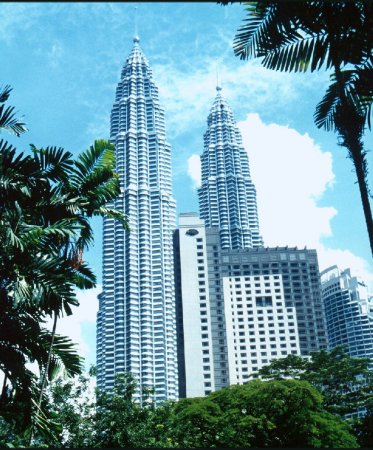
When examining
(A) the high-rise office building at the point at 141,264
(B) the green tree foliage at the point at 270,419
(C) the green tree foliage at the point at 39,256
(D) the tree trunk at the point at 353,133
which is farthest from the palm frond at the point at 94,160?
(A) the high-rise office building at the point at 141,264

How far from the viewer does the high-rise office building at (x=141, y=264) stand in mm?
119875

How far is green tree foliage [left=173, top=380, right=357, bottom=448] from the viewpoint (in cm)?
2531

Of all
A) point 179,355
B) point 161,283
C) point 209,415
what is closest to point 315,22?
point 209,415

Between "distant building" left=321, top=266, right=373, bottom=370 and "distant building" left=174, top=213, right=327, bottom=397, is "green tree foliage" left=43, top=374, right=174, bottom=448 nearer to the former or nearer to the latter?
"distant building" left=174, top=213, right=327, bottom=397

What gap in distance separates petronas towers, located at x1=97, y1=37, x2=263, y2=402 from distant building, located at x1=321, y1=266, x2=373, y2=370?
2574 centimetres

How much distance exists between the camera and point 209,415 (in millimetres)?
26062

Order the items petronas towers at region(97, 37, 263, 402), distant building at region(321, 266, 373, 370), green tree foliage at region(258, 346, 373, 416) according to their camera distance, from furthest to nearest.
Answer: distant building at region(321, 266, 373, 370)
petronas towers at region(97, 37, 263, 402)
green tree foliage at region(258, 346, 373, 416)

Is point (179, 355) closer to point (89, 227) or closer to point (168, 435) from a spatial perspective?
point (168, 435)

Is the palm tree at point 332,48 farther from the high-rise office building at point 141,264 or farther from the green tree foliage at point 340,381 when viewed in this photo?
the high-rise office building at point 141,264

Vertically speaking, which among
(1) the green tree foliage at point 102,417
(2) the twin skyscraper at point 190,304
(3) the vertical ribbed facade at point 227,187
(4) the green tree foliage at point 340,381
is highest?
(3) the vertical ribbed facade at point 227,187

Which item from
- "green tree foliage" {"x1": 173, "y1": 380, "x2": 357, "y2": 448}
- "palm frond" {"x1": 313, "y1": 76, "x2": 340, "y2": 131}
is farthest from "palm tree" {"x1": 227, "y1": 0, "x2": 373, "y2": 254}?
"green tree foliage" {"x1": 173, "y1": 380, "x2": 357, "y2": 448}

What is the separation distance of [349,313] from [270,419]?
123090mm

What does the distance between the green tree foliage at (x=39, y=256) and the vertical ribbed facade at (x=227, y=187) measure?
147m

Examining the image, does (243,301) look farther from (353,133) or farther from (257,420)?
(353,133)
